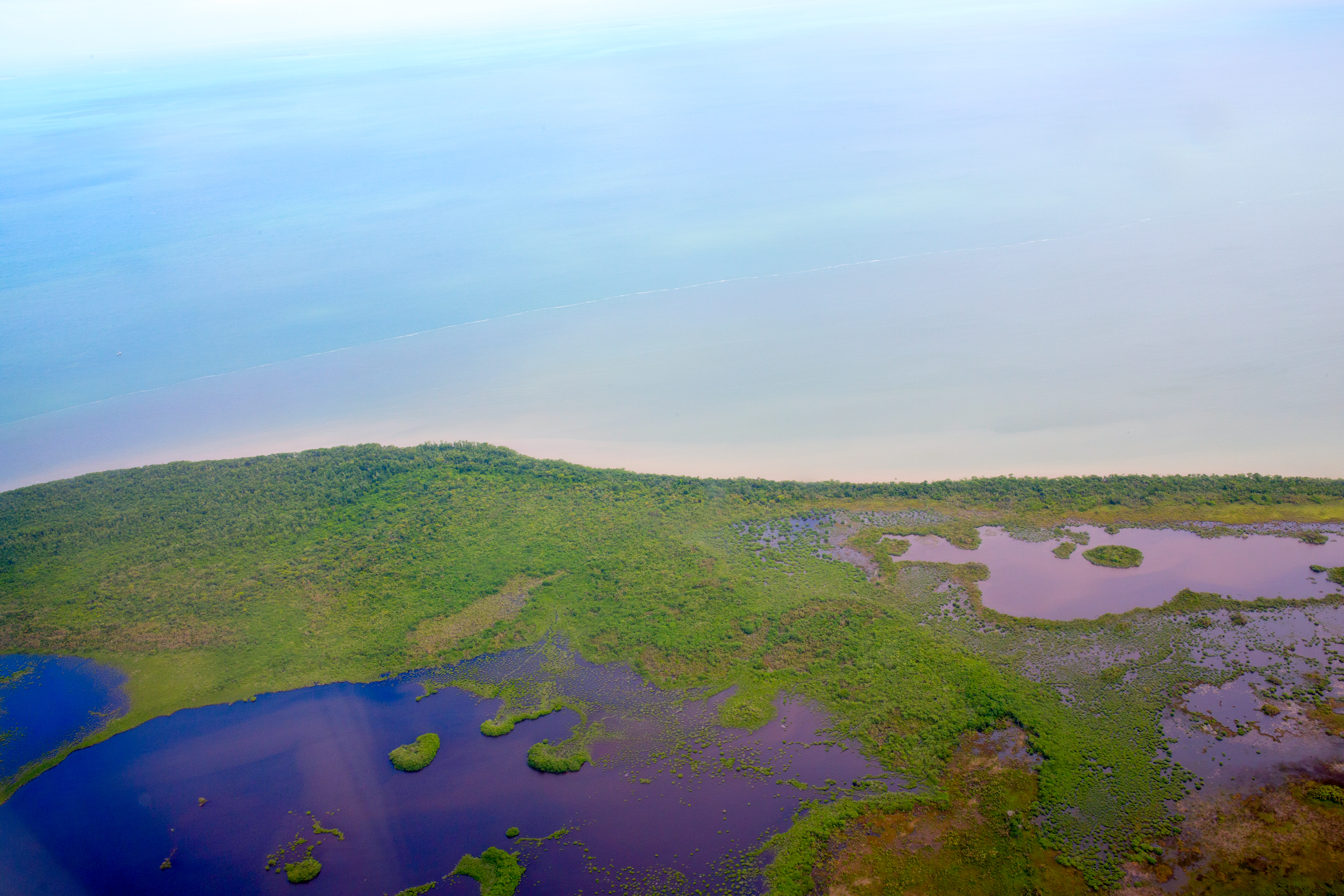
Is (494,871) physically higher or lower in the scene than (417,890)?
higher

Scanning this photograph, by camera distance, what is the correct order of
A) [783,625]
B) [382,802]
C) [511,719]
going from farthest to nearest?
[783,625], [511,719], [382,802]

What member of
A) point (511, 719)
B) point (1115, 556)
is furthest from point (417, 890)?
point (1115, 556)

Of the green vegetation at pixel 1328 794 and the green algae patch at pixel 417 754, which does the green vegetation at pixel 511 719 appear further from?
the green vegetation at pixel 1328 794

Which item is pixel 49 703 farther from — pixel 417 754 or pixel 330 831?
pixel 417 754

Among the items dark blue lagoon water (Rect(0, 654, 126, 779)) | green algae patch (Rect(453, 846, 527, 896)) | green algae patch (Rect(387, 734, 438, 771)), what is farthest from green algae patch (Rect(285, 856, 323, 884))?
dark blue lagoon water (Rect(0, 654, 126, 779))

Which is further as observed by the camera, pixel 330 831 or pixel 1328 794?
pixel 330 831

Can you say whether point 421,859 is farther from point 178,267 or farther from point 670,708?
point 178,267

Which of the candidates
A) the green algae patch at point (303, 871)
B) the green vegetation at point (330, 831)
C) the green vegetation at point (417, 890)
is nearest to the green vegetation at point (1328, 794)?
the green vegetation at point (417, 890)
